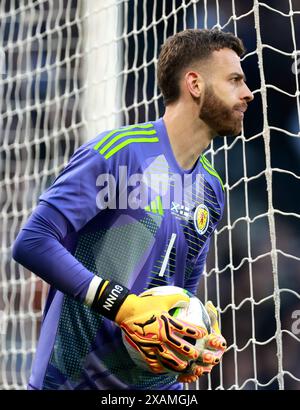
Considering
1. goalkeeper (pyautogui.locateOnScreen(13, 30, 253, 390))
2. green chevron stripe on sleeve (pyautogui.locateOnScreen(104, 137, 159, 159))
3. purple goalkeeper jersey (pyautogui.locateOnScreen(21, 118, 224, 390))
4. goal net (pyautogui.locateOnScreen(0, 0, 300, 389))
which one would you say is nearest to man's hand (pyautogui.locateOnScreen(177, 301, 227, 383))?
goalkeeper (pyautogui.locateOnScreen(13, 30, 253, 390))

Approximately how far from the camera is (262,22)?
5.75m

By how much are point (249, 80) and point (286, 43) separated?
2.17 feet

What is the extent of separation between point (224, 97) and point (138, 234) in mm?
536

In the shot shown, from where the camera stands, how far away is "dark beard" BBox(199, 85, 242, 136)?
267 centimetres

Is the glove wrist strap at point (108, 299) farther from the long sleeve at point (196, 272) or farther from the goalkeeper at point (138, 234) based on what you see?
the long sleeve at point (196, 272)

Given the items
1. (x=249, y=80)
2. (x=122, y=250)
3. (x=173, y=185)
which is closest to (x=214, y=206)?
(x=173, y=185)

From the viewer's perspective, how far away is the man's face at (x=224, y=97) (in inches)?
105

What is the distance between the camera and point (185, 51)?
2.79 metres

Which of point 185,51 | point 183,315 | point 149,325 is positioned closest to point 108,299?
point 149,325

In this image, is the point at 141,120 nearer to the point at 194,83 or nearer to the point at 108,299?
the point at 194,83

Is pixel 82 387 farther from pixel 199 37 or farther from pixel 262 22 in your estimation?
pixel 262 22

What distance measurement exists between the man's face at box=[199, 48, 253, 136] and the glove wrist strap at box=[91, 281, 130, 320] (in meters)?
0.71

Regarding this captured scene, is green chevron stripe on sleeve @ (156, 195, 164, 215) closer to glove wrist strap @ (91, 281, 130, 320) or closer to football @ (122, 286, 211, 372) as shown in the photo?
football @ (122, 286, 211, 372)
